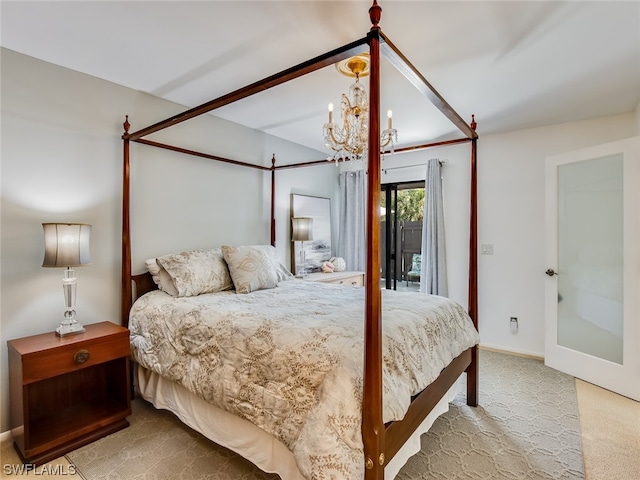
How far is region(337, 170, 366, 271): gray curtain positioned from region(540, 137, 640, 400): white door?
2164 millimetres

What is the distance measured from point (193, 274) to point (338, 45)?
1.91m

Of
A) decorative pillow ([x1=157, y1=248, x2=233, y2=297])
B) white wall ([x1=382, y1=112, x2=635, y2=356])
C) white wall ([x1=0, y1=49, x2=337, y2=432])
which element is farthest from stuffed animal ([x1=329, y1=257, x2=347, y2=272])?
decorative pillow ([x1=157, y1=248, x2=233, y2=297])

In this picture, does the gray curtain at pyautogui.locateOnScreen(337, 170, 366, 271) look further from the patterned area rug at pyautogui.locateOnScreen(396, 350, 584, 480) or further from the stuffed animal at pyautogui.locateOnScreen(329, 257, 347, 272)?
the patterned area rug at pyautogui.locateOnScreen(396, 350, 584, 480)

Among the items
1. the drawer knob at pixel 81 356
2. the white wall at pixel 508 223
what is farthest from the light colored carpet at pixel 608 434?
the drawer knob at pixel 81 356

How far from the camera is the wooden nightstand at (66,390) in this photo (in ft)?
6.24

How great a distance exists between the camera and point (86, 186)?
8.13 feet

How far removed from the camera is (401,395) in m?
1.53

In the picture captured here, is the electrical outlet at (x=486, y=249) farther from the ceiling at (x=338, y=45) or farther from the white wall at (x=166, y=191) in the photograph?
the ceiling at (x=338, y=45)

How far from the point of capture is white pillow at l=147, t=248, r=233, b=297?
2.57 m

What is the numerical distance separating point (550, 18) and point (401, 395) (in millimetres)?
2067

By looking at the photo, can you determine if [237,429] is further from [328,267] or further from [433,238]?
[433,238]

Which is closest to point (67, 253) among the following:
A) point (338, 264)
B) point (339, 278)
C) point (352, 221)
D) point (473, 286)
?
point (339, 278)

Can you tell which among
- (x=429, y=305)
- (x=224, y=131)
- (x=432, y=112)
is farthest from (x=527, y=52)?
(x=224, y=131)

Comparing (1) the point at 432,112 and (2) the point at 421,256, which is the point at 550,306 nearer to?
(2) the point at 421,256
